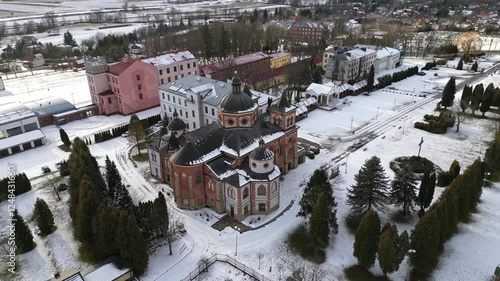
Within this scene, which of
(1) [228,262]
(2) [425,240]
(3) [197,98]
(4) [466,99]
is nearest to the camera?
(2) [425,240]

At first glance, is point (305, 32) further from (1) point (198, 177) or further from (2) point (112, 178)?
(2) point (112, 178)

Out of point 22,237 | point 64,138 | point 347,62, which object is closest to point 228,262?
point 22,237

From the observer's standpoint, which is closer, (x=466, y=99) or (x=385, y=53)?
(x=466, y=99)

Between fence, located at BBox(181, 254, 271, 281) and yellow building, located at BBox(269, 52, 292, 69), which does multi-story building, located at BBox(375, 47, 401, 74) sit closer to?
yellow building, located at BBox(269, 52, 292, 69)

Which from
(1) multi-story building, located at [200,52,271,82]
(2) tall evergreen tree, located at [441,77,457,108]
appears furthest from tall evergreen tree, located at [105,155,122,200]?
(2) tall evergreen tree, located at [441,77,457,108]

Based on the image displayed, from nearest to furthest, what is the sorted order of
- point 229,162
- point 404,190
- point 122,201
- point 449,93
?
point 122,201
point 404,190
point 229,162
point 449,93

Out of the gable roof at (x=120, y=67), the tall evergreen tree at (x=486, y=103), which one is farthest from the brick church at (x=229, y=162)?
the tall evergreen tree at (x=486, y=103)
